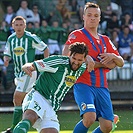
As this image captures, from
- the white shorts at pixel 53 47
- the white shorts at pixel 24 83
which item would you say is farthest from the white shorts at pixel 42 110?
the white shorts at pixel 53 47

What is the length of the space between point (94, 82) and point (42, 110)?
1.24 metres

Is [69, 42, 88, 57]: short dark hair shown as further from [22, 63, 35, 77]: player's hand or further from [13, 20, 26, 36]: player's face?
[13, 20, 26, 36]: player's face

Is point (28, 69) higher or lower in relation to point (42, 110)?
higher

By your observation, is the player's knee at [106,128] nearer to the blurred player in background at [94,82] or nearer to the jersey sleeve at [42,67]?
the blurred player in background at [94,82]

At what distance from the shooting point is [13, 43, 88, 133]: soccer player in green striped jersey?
7500 millimetres

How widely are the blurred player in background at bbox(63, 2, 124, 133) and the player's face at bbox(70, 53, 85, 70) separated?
2.35 ft

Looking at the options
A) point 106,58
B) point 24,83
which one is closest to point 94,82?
point 106,58

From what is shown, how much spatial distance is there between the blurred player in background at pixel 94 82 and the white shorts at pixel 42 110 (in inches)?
29.6

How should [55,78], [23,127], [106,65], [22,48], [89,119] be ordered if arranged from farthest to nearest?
1. [22,48]
2. [106,65]
3. [89,119]
4. [55,78]
5. [23,127]

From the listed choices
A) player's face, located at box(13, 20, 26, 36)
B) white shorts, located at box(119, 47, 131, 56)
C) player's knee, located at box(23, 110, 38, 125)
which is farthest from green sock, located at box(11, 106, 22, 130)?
white shorts, located at box(119, 47, 131, 56)

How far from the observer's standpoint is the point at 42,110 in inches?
297

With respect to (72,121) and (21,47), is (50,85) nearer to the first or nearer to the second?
(21,47)

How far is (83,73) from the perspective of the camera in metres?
8.42

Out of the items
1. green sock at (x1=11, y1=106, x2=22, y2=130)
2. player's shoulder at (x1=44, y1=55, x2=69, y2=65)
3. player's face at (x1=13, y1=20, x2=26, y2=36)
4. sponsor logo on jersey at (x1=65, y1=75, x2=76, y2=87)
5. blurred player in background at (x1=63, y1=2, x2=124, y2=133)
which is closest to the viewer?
player's shoulder at (x1=44, y1=55, x2=69, y2=65)
